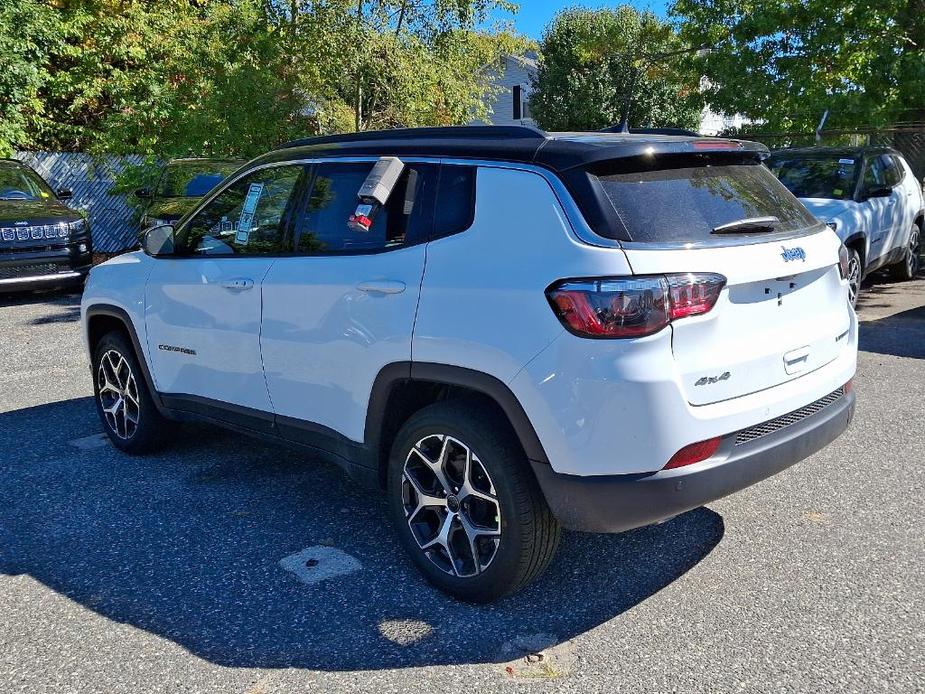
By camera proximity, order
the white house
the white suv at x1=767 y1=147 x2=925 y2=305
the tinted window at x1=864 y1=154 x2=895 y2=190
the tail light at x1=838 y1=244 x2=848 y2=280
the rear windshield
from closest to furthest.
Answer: the rear windshield, the tail light at x1=838 y1=244 x2=848 y2=280, the white suv at x1=767 y1=147 x2=925 y2=305, the tinted window at x1=864 y1=154 x2=895 y2=190, the white house

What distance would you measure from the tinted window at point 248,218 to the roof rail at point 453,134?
272 mm

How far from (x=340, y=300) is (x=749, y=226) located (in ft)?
5.51

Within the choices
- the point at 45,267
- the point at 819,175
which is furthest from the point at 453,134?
the point at 45,267

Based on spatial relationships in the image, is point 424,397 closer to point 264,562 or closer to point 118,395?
point 264,562

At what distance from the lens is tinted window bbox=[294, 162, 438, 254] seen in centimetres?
360

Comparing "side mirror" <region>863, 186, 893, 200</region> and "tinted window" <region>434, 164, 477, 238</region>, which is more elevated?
"tinted window" <region>434, 164, 477, 238</region>

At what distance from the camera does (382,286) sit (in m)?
3.57

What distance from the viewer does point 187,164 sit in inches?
529

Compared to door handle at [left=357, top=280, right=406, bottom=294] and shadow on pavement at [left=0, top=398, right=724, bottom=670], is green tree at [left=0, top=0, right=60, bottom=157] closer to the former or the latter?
shadow on pavement at [left=0, top=398, right=724, bottom=670]

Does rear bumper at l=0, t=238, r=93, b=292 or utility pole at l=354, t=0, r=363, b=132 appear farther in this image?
utility pole at l=354, t=0, r=363, b=132

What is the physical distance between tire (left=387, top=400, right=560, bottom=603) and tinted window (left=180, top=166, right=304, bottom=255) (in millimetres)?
1311

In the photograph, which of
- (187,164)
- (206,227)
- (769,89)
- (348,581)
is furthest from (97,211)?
(348,581)

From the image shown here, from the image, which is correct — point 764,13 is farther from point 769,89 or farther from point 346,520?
point 346,520

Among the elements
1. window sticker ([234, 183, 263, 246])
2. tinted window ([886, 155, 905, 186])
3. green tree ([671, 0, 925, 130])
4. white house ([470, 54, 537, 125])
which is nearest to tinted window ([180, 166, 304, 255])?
window sticker ([234, 183, 263, 246])
